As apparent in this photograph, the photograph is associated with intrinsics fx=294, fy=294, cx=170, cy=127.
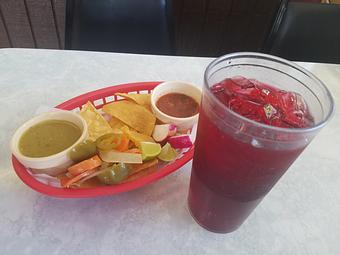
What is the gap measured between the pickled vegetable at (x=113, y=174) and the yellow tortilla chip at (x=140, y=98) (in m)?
0.24

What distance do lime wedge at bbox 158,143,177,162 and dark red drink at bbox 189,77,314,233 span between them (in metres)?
0.09

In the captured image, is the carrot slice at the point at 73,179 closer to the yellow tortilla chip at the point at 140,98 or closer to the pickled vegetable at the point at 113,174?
the pickled vegetable at the point at 113,174

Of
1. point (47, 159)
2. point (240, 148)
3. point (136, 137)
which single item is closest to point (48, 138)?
point (47, 159)

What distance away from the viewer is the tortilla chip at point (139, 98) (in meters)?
0.78

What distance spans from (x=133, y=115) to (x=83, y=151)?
18cm

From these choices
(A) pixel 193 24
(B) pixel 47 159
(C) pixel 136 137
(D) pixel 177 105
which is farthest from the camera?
(A) pixel 193 24

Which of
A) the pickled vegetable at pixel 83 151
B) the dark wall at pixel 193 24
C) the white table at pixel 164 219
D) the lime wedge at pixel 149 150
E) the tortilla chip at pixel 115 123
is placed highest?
the pickled vegetable at pixel 83 151

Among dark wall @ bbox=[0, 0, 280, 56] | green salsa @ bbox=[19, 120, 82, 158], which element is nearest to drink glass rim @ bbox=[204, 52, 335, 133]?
green salsa @ bbox=[19, 120, 82, 158]

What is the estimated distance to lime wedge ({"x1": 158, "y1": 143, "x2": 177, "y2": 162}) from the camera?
25.2 inches

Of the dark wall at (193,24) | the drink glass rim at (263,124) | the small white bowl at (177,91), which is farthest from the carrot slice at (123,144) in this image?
the dark wall at (193,24)

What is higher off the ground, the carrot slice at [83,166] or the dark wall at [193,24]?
the carrot slice at [83,166]

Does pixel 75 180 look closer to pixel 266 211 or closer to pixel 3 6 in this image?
pixel 266 211

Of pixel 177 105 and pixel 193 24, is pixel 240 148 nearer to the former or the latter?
pixel 177 105

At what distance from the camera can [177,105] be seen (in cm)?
79
